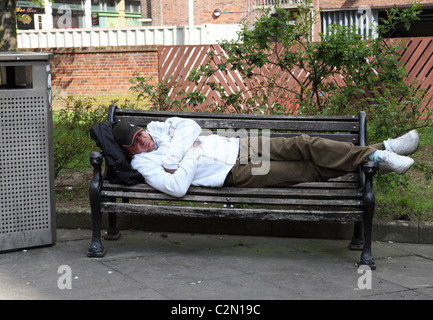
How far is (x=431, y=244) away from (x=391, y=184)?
706mm

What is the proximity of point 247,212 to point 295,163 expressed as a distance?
0.62 m

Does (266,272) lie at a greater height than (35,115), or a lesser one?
lesser

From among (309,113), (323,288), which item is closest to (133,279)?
(323,288)

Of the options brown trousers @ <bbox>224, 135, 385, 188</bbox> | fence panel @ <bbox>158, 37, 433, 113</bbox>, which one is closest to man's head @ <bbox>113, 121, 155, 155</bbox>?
brown trousers @ <bbox>224, 135, 385, 188</bbox>

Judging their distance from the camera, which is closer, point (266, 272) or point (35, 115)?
point (266, 272)

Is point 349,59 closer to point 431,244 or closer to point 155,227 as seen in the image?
point 431,244

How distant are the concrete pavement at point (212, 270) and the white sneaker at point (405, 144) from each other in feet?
2.91

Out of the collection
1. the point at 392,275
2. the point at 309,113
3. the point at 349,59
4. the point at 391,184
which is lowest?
the point at 392,275

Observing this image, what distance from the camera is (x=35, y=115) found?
5.60 meters

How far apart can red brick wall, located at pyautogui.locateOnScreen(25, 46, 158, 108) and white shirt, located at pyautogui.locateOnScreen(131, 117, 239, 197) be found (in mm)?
13655

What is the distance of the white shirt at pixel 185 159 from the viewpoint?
5.27m

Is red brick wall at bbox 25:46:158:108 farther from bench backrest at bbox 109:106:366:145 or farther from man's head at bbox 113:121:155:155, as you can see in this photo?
man's head at bbox 113:121:155:155
